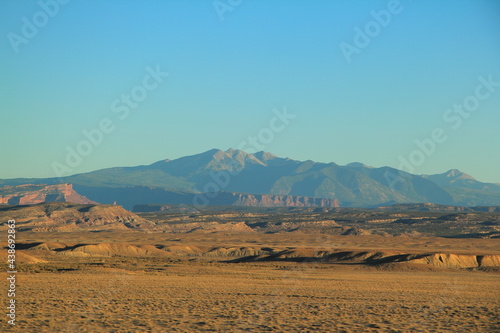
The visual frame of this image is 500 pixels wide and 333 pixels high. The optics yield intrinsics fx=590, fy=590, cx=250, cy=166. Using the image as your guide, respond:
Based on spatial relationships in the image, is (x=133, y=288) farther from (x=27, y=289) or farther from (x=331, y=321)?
(x=331, y=321)

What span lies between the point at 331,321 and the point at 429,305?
30.9 feet

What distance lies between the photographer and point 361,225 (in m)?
184

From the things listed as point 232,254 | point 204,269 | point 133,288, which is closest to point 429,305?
point 133,288

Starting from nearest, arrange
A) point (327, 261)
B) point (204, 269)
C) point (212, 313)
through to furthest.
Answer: point (212, 313), point (204, 269), point (327, 261)

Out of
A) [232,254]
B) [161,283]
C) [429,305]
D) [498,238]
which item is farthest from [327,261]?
[498,238]

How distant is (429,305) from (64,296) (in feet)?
69.6

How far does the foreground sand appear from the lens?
25547mm

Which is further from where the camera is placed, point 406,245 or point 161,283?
point 406,245

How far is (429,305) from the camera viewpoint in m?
33.6

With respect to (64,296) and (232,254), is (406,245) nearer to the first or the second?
(232,254)

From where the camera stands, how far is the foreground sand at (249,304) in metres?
25.5

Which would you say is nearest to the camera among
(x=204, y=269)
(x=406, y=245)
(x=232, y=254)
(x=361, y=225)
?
(x=204, y=269)

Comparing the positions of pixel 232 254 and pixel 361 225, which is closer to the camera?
pixel 232 254

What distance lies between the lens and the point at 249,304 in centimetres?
3269
